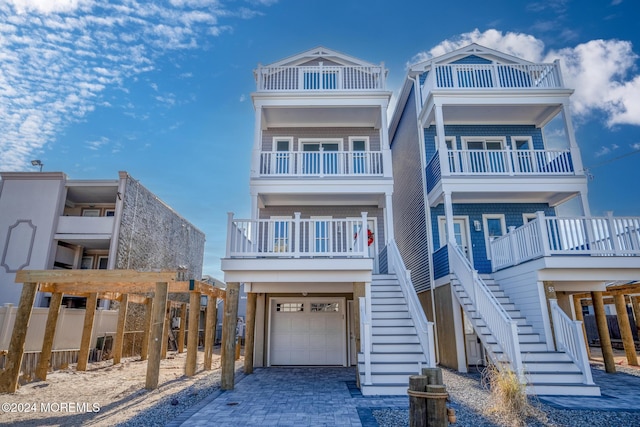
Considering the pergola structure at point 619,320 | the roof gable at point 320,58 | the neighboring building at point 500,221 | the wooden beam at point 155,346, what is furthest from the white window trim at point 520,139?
the wooden beam at point 155,346

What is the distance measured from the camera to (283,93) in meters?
12.5

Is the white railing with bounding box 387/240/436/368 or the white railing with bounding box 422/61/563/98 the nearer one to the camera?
the white railing with bounding box 387/240/436/368

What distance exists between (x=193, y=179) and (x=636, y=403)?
27.5m

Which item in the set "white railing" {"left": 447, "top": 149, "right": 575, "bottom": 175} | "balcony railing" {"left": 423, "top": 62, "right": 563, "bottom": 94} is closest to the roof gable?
"balcony railing" {"left": 423, "top": 62, "right": 563, "bottom": 94}

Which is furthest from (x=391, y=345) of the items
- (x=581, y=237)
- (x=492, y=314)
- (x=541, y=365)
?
(x=581, y=237)

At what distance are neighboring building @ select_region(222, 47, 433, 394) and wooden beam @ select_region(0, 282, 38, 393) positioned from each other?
5364 mm

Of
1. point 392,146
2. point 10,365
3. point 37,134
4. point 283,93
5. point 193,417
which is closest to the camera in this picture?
point 193,417

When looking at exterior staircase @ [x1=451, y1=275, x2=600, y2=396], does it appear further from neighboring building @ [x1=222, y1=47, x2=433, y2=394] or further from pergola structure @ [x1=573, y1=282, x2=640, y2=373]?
pergola structure @ [x1=573, y1=282, x2=640, y2=373]

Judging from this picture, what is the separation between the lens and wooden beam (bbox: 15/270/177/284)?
885cm

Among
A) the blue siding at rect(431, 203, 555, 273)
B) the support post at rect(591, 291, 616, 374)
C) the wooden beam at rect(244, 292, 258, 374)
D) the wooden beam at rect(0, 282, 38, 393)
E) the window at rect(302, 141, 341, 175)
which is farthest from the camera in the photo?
the blue siding at rect(431, 203, 555, 273)

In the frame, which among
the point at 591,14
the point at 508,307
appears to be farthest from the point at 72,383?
the point at 591,14

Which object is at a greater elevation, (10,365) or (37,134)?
(37,134)

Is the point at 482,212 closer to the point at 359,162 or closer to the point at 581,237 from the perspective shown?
the point at 581,237

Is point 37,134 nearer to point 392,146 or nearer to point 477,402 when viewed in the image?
point 392,146
